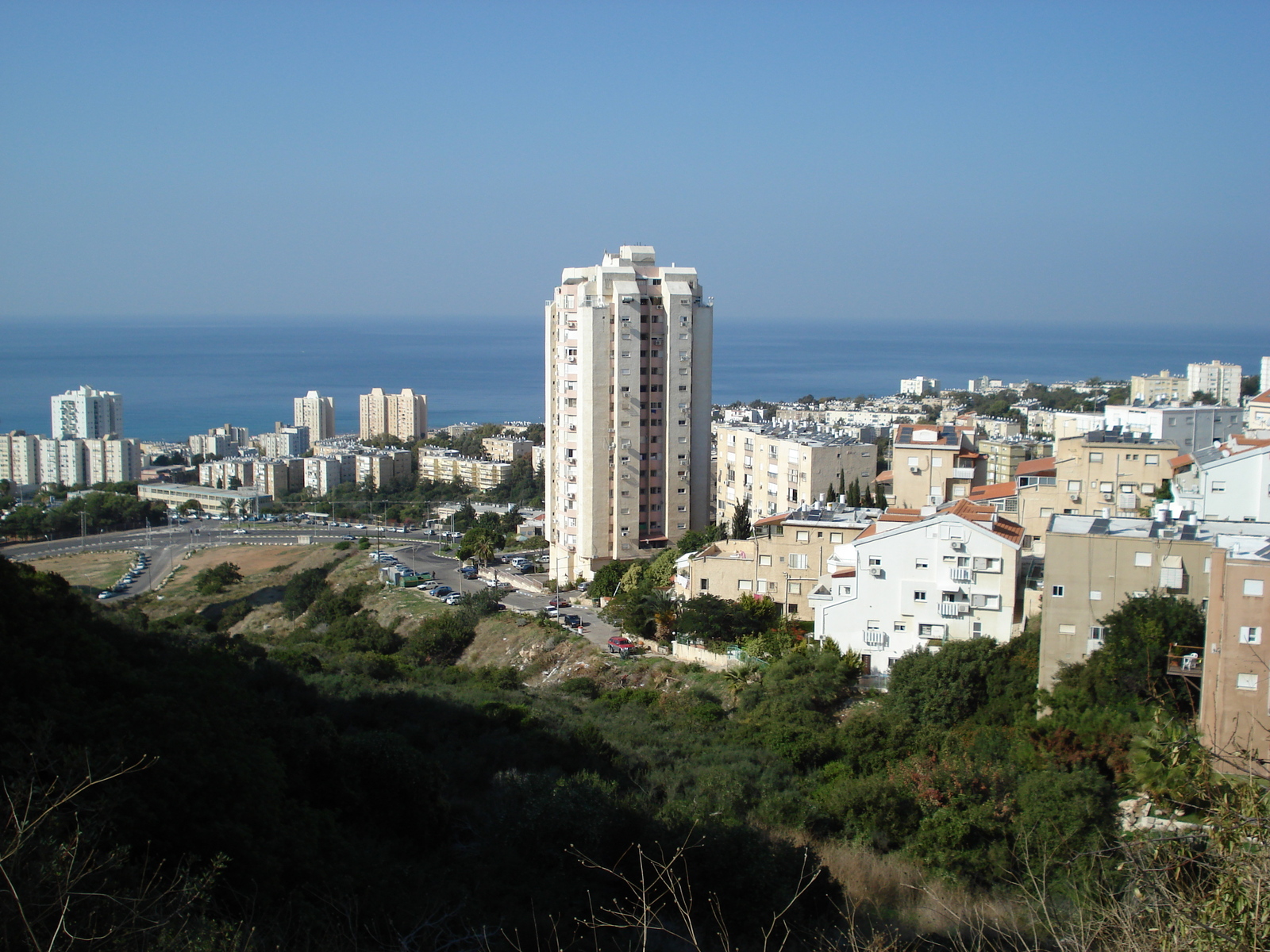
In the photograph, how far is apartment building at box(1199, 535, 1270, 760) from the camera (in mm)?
10047

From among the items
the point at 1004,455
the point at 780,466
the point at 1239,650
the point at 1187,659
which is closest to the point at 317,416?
the point at 780,466

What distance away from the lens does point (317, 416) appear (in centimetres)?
7900

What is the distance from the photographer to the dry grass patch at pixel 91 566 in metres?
32.7

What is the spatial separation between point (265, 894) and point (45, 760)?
1.50 m

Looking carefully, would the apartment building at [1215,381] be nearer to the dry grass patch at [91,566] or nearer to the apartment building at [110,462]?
the dry grass patch at [91,566]

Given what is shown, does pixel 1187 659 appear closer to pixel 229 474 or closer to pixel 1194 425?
pixel 1194 425

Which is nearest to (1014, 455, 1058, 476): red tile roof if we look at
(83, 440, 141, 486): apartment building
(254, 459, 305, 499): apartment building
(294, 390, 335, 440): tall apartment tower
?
(254, 459, 305, 499): apartment building

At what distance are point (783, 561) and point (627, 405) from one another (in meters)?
8.22

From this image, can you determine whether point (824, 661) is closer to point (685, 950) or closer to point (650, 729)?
point (650, 729)

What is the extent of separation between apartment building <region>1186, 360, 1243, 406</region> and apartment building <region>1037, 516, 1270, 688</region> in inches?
2004

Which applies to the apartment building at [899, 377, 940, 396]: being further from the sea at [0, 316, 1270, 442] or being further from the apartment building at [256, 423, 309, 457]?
the apartment building at [256, 423, 309, 457]

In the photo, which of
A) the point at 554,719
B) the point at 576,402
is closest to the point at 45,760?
the point at 554,719

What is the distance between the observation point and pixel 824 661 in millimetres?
14125

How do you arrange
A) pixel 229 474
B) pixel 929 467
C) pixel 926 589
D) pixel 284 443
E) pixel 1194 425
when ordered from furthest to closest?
pixel 284 443
pixel 229 474
pixel 1194 425
pixel 929 467
pixel 926 589
